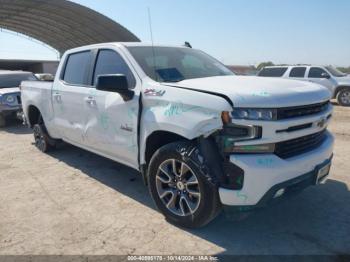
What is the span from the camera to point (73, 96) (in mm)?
4996

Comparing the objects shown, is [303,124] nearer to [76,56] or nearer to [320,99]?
[320,99]

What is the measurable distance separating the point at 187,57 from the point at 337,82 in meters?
11.8

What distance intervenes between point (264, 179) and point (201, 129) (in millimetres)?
695

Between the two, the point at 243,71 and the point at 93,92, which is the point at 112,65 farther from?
the point at 243,71

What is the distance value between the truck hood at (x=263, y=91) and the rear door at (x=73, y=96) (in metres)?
1.84

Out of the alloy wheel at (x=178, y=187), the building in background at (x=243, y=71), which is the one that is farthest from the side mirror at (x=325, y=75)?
the alloy wheel at (x=178, y=187)

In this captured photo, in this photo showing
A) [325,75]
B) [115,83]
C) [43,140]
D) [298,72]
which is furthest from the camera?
[298,72]

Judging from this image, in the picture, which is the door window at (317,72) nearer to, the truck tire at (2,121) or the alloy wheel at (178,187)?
the truck tire at (2,121)

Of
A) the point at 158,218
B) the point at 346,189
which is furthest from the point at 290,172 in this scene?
the point at 346,189

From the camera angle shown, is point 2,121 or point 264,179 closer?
point 264,179

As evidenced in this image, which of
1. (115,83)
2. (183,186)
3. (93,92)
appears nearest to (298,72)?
(93,92)

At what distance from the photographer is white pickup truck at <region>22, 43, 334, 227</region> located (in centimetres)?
292

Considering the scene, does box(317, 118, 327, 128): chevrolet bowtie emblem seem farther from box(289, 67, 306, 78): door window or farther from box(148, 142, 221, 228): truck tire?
box(289, 67, 306, 78): door window

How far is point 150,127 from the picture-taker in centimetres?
360
